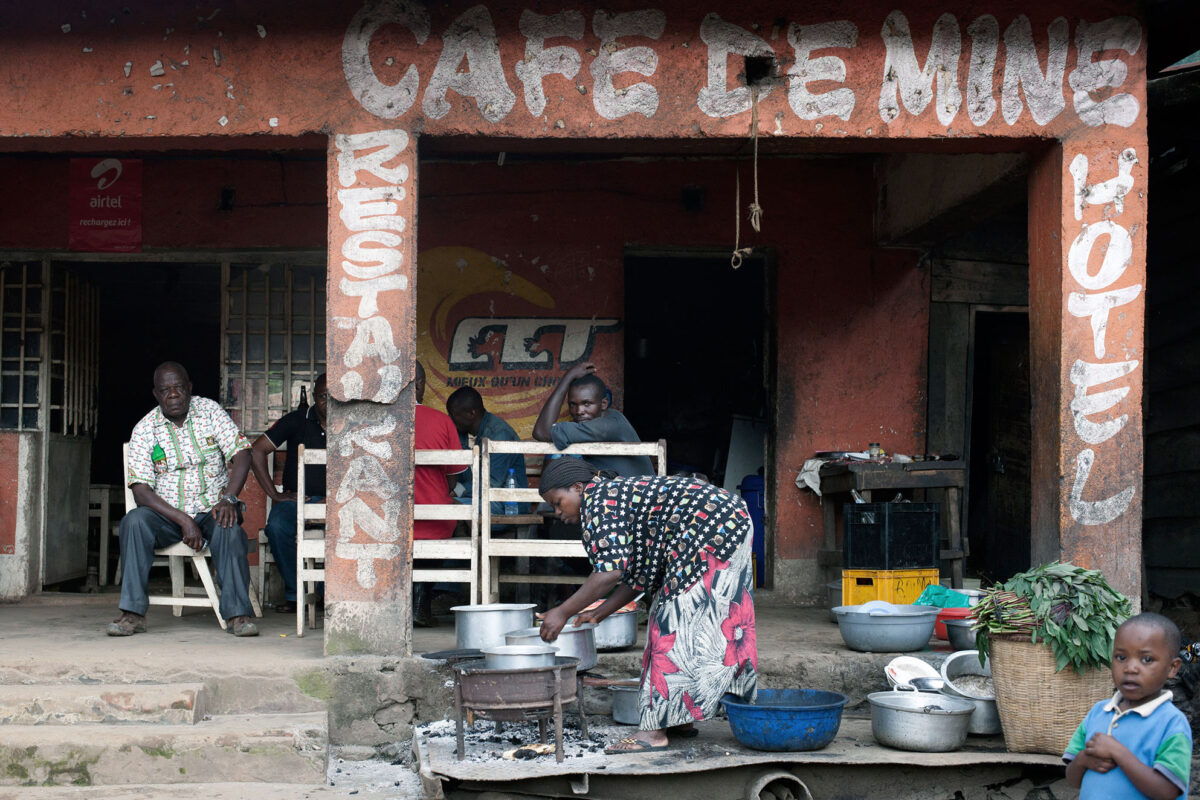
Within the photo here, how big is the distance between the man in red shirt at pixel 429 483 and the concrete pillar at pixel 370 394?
1011 millimetres

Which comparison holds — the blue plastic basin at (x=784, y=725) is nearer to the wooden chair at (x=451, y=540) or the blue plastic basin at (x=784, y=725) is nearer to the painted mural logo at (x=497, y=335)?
the wooden chair at (x=451, y=540)

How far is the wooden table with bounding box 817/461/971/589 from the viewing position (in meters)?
7.23

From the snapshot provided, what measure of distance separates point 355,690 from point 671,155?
433 centimetres

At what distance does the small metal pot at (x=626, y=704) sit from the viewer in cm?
538

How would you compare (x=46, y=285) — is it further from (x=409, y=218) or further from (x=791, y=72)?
(x=791, y=72)

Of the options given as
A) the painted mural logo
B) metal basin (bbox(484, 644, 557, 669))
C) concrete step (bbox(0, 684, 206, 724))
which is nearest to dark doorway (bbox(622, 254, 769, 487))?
the painted mural logo

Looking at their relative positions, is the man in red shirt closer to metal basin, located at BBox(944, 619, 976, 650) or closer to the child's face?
metal basin, located at BBox(944, 619, 976, 650)

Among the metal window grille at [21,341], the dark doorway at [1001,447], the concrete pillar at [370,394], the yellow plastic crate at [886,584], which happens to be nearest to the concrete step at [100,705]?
the concrete pillar at [370,394]

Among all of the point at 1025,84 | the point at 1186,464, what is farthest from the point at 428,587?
the point at 1186,464

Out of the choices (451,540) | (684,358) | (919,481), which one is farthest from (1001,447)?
(451,540)

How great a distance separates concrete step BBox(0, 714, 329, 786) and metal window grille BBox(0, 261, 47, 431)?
130 inches

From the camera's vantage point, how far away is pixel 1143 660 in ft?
11.5

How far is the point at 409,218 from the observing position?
5.64 meters

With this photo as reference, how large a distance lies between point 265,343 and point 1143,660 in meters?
6.14
